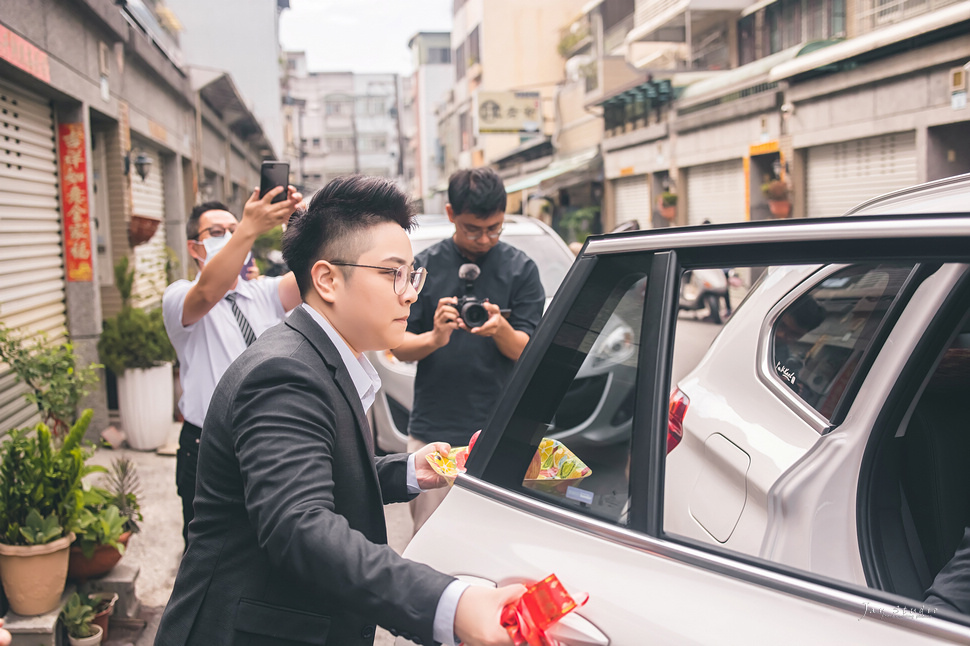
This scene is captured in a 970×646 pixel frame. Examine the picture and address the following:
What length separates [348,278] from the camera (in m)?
1.59

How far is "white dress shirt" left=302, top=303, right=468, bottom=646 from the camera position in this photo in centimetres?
125

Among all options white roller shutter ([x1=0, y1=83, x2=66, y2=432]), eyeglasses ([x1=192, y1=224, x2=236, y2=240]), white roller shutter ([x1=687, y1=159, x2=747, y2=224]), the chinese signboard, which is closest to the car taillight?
eyeglasses ([x1=192, y1=224, x2=236, y2=240])

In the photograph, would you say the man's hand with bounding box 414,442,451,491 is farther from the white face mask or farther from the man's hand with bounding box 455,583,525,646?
the white face mask

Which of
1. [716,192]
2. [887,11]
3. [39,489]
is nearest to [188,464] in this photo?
[39,489]

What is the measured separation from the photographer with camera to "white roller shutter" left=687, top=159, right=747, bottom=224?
14.1 meters

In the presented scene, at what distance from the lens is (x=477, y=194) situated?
3080 millimetres

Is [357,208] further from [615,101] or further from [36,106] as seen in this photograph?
[615,101]

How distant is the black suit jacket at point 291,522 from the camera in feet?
4.22

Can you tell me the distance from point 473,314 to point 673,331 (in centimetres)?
163

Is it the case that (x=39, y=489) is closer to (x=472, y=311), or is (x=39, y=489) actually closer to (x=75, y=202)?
(x=472, y=311)

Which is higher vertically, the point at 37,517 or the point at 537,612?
the point at 537,612

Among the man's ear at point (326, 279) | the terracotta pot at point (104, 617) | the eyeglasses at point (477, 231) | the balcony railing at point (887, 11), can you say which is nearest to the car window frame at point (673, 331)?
the man's ear at point (326, 279)

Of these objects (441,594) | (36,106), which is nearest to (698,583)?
(441,594)

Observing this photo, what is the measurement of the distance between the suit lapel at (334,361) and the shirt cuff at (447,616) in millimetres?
386
